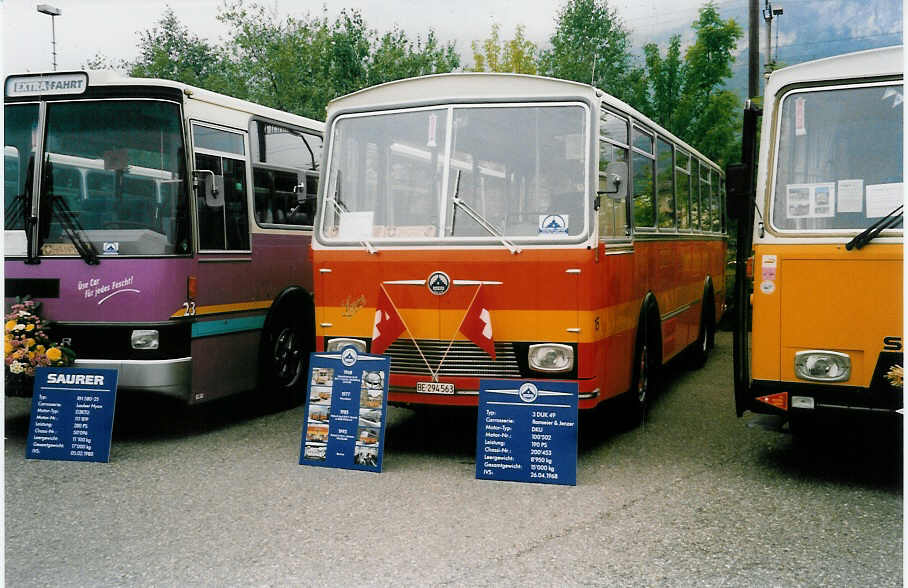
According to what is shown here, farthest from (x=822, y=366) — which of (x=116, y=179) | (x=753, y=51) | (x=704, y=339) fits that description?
(x=753, y=51)

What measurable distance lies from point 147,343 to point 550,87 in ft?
12.4

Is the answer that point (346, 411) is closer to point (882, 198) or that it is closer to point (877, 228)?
point (877, 228)

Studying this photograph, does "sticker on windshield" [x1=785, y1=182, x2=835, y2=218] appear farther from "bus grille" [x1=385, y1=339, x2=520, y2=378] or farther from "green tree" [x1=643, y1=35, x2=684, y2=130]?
"green tree" [x1=643, y1=35, x2=684, y2=130]

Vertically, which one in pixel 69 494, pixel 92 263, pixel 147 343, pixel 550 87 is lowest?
pixel 69 494

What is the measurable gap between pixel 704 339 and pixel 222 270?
7244mm

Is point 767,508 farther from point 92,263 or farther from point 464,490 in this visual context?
point 92,263

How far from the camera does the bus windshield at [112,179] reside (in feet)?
24.5

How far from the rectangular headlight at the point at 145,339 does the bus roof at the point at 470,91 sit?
7.70 feet

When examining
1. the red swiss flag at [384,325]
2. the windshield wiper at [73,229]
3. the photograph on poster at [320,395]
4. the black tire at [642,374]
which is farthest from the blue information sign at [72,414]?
the black tire at [642,374]

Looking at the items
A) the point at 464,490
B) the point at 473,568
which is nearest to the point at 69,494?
the point at 464,490

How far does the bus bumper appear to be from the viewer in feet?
24.4

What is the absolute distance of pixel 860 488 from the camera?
6250 mm

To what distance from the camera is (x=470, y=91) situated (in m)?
7.14

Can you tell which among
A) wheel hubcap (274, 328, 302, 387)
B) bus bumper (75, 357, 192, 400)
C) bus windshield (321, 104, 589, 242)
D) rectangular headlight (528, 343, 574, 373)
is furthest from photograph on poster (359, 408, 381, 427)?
wheel hubcap (274, 328, 302, 387)
